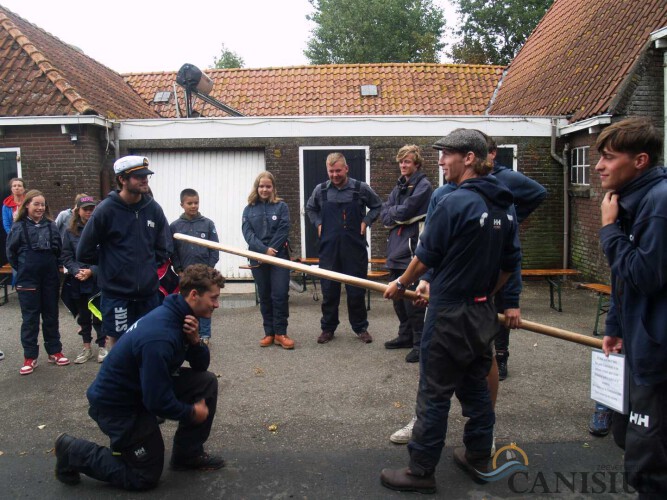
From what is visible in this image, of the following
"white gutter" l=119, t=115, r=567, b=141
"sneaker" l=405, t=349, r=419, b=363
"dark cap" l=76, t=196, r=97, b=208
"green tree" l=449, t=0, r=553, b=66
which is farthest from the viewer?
Result: "green tree" l=449, t=0, r=553, b=66

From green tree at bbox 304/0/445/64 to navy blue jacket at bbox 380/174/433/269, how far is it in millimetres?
32091

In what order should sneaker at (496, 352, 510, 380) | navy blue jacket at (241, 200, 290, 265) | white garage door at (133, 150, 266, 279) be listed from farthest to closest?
white garage door at (133, 150, 266, 279) < navy blue jacket at (241, 200, 290, 265) < sneaker at (496, 352, 510, 380)

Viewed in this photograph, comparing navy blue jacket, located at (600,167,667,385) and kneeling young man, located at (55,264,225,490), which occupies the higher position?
navy blue jacket, located at (600,167,667,385)

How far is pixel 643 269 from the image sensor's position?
2494 mm

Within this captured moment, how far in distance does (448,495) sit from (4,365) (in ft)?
15.9

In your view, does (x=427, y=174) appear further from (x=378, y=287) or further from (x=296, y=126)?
(x=378, y=287)

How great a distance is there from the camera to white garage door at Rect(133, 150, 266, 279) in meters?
10.8

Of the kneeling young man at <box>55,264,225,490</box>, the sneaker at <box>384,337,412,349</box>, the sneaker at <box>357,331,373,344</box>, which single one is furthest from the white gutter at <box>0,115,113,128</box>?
the kneeling young man at <box>55,264,225,490</box>

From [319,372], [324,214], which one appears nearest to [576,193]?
[324,214]

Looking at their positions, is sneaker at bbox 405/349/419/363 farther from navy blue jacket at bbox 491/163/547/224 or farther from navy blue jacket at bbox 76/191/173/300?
navy blue jacket at bbox 76/191/173/300

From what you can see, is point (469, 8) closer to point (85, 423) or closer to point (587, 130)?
point (587, 130)

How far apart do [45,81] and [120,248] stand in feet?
24.2

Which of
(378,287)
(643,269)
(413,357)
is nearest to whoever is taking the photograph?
(643,269)

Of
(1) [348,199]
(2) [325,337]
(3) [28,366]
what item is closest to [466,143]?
(1) [348,199]
